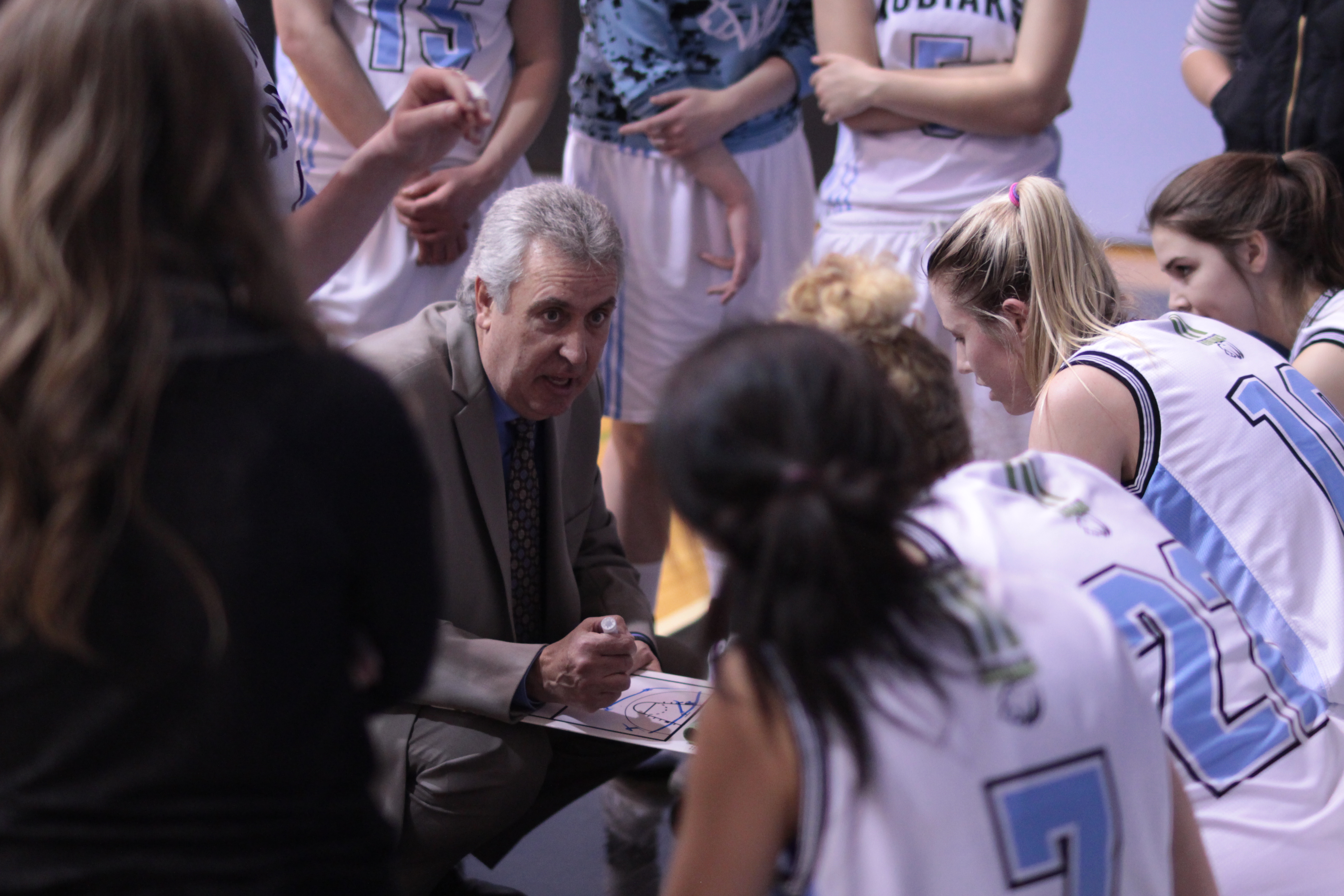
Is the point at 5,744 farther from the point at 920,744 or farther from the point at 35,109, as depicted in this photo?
the point at 920,744

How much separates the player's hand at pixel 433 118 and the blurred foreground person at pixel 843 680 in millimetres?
1189

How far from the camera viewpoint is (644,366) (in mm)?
2664

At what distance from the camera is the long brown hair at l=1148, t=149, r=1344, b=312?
2.05m

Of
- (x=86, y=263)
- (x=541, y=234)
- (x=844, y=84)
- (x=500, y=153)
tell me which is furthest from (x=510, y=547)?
(x=844, y=84)

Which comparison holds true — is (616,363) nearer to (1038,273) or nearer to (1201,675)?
(1038,273)

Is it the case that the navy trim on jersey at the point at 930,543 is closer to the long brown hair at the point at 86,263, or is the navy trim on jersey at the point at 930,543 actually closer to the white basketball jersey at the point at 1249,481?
the long brown hair at the point at 86,263

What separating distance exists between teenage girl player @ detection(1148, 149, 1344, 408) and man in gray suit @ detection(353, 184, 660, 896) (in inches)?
40.2

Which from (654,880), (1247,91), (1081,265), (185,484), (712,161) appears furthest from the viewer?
(1247,91)

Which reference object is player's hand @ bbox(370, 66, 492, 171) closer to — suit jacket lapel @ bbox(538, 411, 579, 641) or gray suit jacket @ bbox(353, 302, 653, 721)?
gray suit jacket @ bbox(353, 302, 653, 721)

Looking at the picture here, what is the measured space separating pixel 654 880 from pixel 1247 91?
232cm

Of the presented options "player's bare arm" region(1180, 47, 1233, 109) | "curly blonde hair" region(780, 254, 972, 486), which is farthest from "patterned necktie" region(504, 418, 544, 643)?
"player's bare arm" region(1180, 47, 1233, 109)

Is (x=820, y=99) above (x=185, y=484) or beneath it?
beneath

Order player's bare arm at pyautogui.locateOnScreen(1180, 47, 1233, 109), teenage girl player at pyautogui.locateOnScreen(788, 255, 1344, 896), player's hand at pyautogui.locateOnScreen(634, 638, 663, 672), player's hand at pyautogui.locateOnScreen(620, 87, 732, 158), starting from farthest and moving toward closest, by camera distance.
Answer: player's bare arm at pyautogui.locateOnScreen(1180, 47, 1233, 109)
player's hand at pyautogui.locateOnScreen(620, 87, 732, 158)
player's hand at pyautogui.locateOnScreen(634, 638, 663, 672)
teenage girl player at pyautogui.locateOnScreen(788, 255, 1344, 896)

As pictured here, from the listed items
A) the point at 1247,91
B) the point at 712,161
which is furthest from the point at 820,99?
the point at 1247,91
